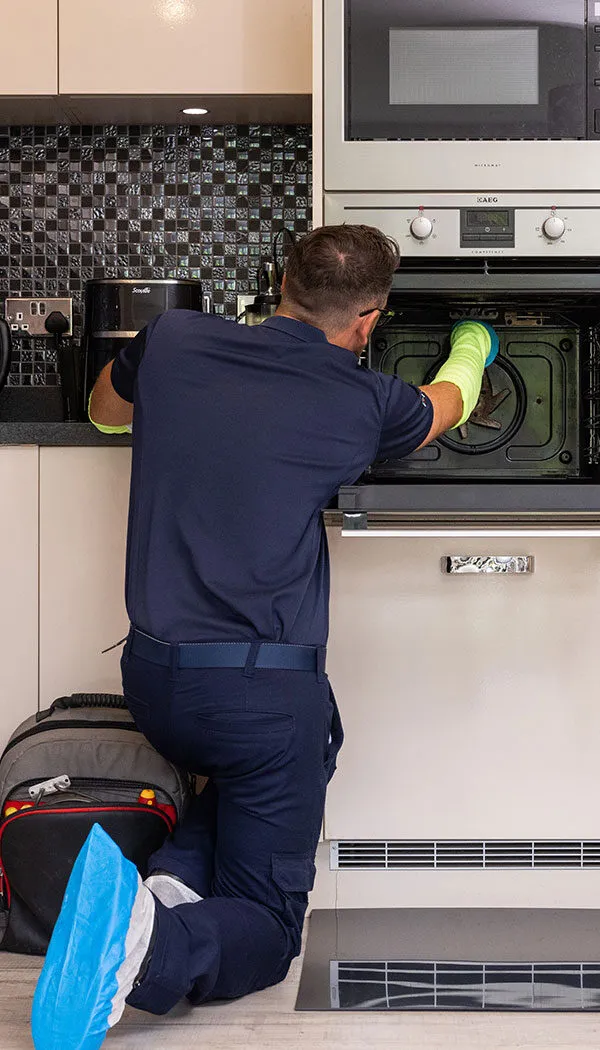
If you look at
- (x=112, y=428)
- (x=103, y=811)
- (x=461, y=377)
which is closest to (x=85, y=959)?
(x=103, y=811)

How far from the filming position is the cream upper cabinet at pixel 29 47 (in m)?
2.39

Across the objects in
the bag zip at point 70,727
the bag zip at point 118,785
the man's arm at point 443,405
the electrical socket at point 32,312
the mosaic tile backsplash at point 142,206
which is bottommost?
the bag zip at point 118,785

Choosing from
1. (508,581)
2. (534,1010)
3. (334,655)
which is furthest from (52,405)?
(534,1010)

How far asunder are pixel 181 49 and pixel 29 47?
322mm

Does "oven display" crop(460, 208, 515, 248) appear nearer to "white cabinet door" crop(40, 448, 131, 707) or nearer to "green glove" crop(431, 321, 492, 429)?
"green glove" crop(431, 321, 492, 429)

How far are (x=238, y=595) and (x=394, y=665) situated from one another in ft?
1.59

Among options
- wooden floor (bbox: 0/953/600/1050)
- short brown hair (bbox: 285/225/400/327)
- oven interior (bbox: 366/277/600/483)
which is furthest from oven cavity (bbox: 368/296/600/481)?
wooden floor (bbox: 0/953/600/1050)

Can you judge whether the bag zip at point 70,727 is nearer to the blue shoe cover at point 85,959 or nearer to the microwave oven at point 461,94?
the blue shoe cover at point 85,959

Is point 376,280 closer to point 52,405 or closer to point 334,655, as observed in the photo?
point 334,655

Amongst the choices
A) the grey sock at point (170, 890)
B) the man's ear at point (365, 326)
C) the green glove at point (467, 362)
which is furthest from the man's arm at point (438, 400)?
the grey sock at point (170, 890)

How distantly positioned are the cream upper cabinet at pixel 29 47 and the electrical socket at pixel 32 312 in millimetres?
473

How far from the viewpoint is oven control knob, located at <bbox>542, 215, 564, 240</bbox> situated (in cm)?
194

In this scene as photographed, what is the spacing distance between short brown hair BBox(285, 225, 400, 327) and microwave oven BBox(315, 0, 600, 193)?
8.2 inches

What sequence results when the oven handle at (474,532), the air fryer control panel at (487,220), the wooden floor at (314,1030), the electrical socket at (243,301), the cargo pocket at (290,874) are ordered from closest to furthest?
the wooden floor at (314,1030)
the cargo pocket at (290,874)
the oven handle at (474,532)
the air fryer control panel at (487,220)
the electrical socket at (243,301)
